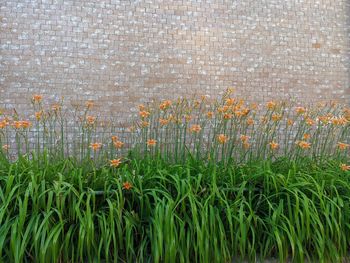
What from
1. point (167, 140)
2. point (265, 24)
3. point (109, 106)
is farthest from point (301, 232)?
point (265, 24)

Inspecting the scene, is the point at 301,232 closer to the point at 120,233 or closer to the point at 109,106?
the point at 120,233

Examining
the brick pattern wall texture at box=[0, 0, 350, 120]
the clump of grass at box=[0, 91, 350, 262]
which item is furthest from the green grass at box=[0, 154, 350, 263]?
the brick pattern wall texture at box=[0, 0, 350, 120]

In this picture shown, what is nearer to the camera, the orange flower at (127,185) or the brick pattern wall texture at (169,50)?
the orange flower at (127,185)

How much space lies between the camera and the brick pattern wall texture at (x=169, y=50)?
15.3ft

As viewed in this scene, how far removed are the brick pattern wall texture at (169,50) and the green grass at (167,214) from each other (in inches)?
77.1

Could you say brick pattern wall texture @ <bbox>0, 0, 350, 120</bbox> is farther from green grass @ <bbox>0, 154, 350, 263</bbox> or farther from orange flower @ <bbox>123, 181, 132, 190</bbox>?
orange flower @ <bbox>123, 181, 132, 190</bbox>

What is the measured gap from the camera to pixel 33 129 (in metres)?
4.48

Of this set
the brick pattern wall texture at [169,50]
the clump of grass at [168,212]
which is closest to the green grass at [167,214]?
the clump of grass at [168,212]

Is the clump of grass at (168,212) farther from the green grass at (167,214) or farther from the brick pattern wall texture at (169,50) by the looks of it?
the brick pattern wall texture at (169,50)

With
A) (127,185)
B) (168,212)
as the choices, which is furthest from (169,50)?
A: (168,212)

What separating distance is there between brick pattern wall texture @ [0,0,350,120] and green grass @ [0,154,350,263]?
1.96 m

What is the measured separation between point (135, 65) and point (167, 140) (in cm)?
149

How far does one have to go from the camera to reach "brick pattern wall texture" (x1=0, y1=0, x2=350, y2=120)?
183 inches

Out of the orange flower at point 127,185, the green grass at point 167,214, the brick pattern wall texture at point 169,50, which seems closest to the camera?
the green grass at point 167,214
